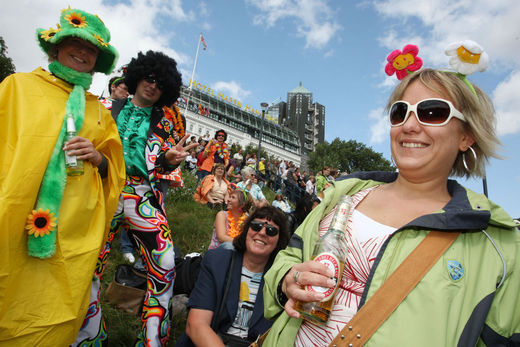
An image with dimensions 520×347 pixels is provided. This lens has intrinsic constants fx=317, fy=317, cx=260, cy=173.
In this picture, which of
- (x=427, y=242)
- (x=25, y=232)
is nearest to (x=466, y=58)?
(x=427, y=242)

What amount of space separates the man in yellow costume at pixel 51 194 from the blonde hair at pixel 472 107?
6.56 ft

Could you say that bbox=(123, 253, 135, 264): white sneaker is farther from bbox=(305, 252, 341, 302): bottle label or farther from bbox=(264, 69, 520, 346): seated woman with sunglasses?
bbox=(305, 252, 341, 302): bottle label

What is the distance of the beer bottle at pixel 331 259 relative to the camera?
1.25m

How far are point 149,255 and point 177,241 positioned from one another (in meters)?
3.39

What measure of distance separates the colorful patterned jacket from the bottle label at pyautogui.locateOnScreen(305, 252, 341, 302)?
76.6 inches

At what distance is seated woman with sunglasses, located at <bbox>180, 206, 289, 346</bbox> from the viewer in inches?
99.1

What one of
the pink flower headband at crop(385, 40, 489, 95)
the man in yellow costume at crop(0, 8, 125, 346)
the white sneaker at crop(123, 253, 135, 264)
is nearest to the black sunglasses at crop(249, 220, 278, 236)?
the man in yellow costume at crop(0, 8, 125, 346)

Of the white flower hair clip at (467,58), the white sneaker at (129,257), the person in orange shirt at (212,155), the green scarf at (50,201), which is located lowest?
the white sneaker at (129,257)

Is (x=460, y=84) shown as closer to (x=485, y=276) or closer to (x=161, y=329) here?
(x=485, y=276)

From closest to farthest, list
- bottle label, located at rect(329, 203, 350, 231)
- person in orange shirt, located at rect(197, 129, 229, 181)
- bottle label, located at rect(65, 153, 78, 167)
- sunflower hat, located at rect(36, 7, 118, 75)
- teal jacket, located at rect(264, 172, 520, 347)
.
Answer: teal jacket, located at rect(264, 172, 520, 347) → bottle label, located at rect(329, 203, 350, 231) → bottle label, located at rect(65, 153, 78, 167) → sunflower hat, located at rect(36, 7, 118, 75) → person in orange shirt, located at rect(197, 129, 229, 181)

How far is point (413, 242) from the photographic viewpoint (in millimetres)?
1325

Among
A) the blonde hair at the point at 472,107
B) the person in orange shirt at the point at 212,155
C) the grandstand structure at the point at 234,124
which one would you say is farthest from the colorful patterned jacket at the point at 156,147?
the grandstand structure at the point at 234,124

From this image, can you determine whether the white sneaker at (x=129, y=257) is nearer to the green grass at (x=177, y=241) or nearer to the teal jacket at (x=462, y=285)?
the green grass at (x=177, y=241)

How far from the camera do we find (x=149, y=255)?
2.66 m
